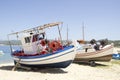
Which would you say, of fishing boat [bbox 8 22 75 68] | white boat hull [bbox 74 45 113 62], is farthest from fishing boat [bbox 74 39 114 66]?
fishing boat [bbox 8 22 75 68]

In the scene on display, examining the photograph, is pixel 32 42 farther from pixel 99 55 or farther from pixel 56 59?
pixel 99 55

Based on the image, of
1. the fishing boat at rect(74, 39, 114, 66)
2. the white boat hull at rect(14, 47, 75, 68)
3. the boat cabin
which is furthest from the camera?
the fishing boat at rect(74, 39, 114, 66)

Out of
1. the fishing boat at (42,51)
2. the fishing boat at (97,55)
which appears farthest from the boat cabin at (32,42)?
the fishing boat at (97,55)

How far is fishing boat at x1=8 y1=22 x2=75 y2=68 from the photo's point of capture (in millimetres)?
17516

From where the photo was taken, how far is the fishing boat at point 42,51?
17516 mm

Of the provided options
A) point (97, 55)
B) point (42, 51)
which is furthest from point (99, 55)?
point (42, 51)

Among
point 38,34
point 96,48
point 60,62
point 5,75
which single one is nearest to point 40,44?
point 38,34

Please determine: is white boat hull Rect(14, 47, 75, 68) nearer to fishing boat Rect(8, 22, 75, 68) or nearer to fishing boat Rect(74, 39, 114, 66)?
fishing boat Rect(8, 22, 75, 68)

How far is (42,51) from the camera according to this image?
1844cm

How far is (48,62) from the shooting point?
1777 centimetres

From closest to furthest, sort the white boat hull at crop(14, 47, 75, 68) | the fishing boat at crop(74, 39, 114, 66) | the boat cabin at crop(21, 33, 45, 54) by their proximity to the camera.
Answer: the white boat hull at crop(14, 47, 75, 68) → the boat cabin at crop(21, 33, 45, 54) → the fishing boat at crop(74, 39, 114, 66)

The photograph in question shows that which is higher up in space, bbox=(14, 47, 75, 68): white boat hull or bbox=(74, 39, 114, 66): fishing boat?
bbox=(14, 47, 75, 68): white boat hull

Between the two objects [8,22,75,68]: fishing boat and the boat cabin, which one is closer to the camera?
[8,22,75,68]: fishing boat

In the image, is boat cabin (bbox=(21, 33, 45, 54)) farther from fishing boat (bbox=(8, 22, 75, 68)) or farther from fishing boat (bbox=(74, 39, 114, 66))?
fishing boat (bbox=(74, 39, 114, 66))
